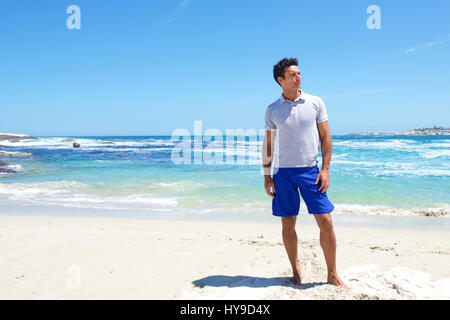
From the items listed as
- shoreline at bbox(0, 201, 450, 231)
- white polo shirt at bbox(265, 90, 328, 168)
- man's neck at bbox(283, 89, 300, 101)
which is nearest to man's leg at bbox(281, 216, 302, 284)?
white polo shirt at bbox(265, 90, 328, 168)

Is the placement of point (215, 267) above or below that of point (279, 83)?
below

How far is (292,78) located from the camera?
269cm

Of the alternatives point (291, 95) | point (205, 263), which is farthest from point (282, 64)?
point (205, 263)

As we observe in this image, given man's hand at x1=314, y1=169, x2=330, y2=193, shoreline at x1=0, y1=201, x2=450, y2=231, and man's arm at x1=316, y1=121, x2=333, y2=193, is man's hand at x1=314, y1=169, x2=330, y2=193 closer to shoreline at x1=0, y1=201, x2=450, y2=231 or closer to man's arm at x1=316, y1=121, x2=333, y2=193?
man's arm at x1=316, y1=121, x2=333, y2=193

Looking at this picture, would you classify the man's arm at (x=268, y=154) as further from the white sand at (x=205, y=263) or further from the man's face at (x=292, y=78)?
the white sand at (x=205, y=263)

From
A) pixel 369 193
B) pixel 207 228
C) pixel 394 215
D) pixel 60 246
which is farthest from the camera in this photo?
pixel 369 193

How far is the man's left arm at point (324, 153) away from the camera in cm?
266

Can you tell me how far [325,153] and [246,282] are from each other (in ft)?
4.83

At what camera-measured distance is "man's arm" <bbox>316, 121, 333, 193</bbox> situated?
266cm
